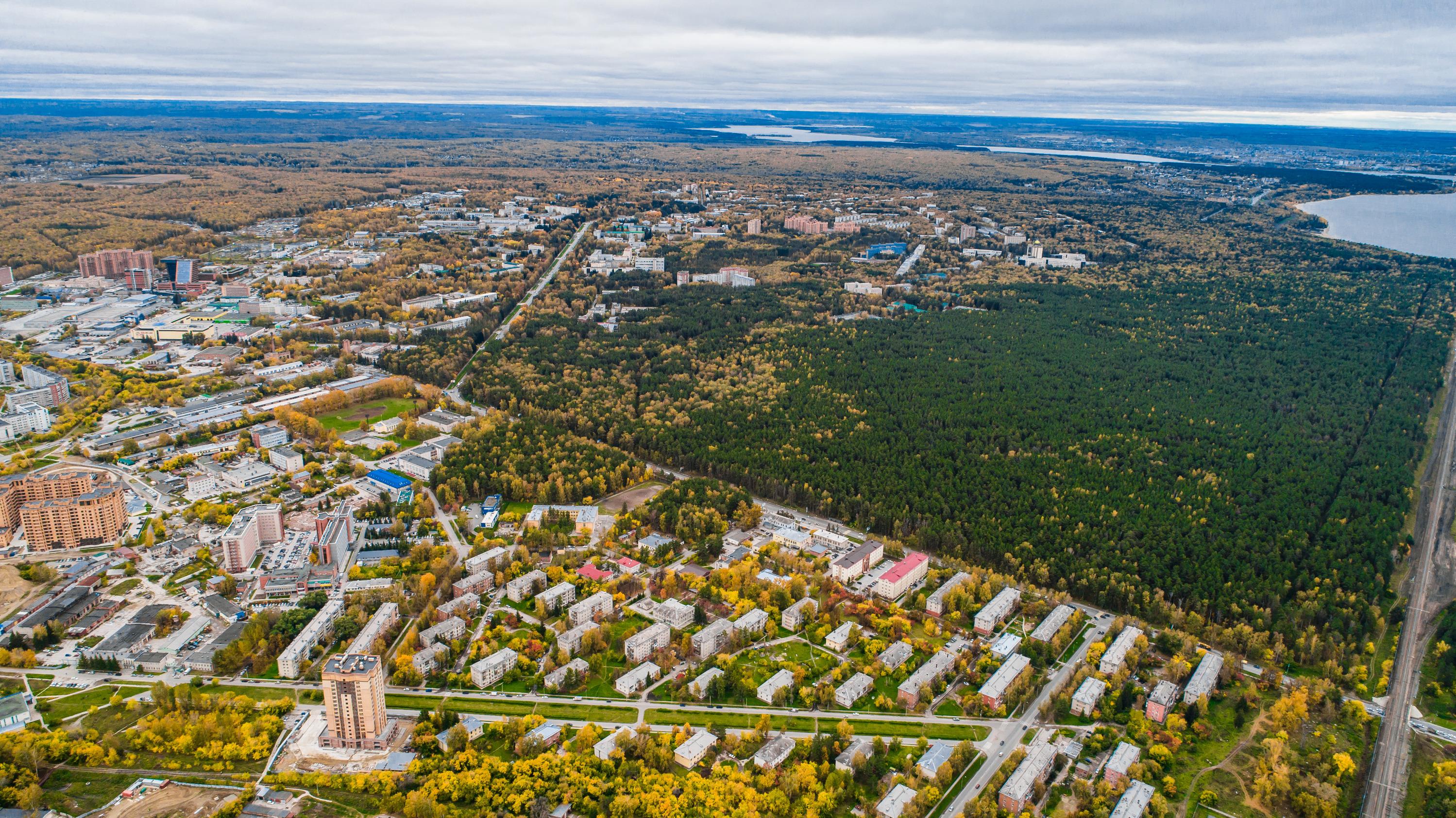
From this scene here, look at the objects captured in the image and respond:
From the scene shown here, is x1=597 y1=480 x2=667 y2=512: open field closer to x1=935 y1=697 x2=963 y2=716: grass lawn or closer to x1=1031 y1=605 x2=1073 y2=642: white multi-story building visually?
x1=935 y1=697 x2=963 y2=716: grass lawn

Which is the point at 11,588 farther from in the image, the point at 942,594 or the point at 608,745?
the point at 942,594

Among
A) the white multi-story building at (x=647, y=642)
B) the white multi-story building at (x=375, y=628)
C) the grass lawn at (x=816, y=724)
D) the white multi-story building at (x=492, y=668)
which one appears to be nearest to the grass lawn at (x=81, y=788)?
the white multi-story building at (x=375, y=628)

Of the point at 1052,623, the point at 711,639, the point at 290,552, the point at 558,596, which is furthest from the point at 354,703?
the point at 1052,623

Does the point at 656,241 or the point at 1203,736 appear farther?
the point at 656,241

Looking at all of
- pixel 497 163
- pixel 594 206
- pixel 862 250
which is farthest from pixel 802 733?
pixel 497 163

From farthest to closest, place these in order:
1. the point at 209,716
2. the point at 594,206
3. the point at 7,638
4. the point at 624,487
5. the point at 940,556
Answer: the point at 594,206, the point at 624,487, the point at 940,556, the point at 7,638, the point at 209,716

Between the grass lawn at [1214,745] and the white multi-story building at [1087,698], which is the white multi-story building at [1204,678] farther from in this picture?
the white multi-story building at [1087,698]

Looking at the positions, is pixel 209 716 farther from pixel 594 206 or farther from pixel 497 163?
pixel 497 163
